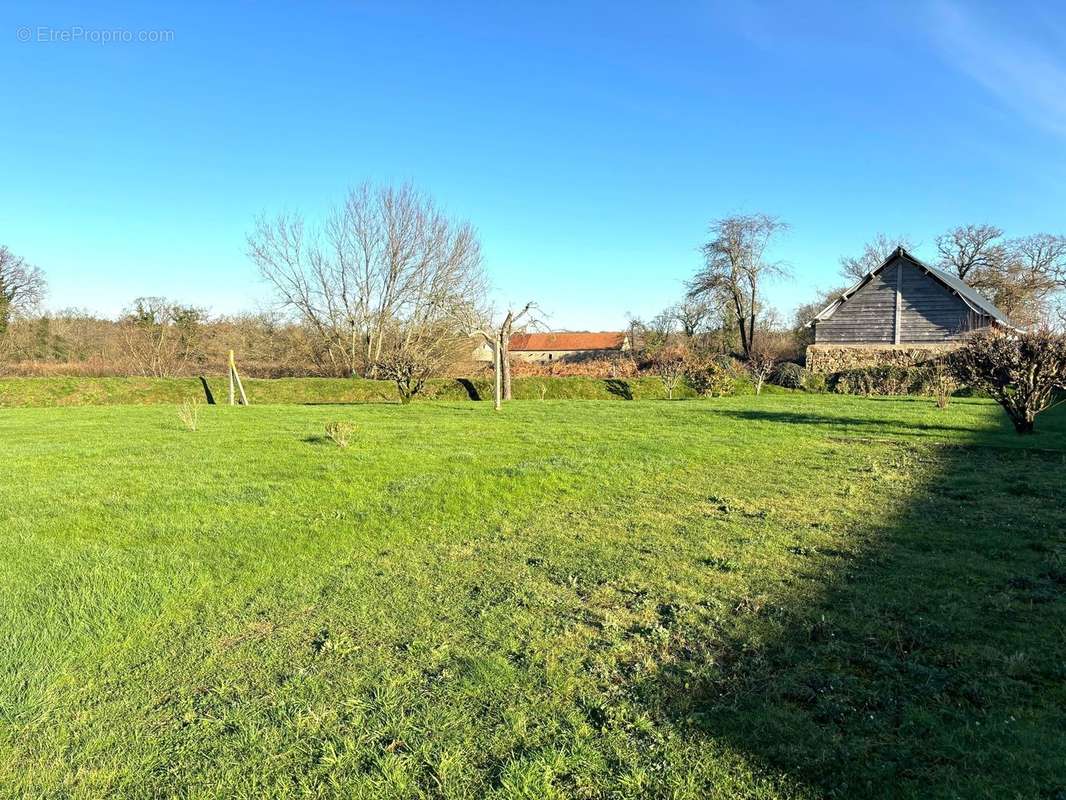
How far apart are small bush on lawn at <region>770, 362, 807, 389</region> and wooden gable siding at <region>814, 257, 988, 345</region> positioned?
239 cm

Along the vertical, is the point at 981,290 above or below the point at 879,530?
above

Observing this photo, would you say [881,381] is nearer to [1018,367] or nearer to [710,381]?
[710,381]

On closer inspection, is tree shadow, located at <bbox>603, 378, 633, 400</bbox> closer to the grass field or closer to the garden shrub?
the garden shrub

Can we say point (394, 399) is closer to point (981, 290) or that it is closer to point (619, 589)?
point (619, 589)

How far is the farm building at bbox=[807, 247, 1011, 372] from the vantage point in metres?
24.9

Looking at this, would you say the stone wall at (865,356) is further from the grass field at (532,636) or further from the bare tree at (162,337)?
the bare tree at (162,337)

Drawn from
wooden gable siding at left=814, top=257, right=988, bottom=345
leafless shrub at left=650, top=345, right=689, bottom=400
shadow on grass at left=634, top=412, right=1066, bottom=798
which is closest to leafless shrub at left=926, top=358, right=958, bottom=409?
wooden gable siding at left=814, top=257, right=988, bottom=345

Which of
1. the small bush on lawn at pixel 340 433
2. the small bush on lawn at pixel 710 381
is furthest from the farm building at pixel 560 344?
the small bush on lawn at pixel 340 433

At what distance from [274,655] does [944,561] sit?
4.33 meters

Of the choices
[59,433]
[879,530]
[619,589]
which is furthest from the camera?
[59,433]

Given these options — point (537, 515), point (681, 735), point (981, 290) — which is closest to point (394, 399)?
point (537, 515)

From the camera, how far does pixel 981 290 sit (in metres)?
39.9

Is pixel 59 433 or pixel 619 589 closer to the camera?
pixel 619 589

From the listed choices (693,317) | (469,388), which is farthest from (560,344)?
(469,388)
